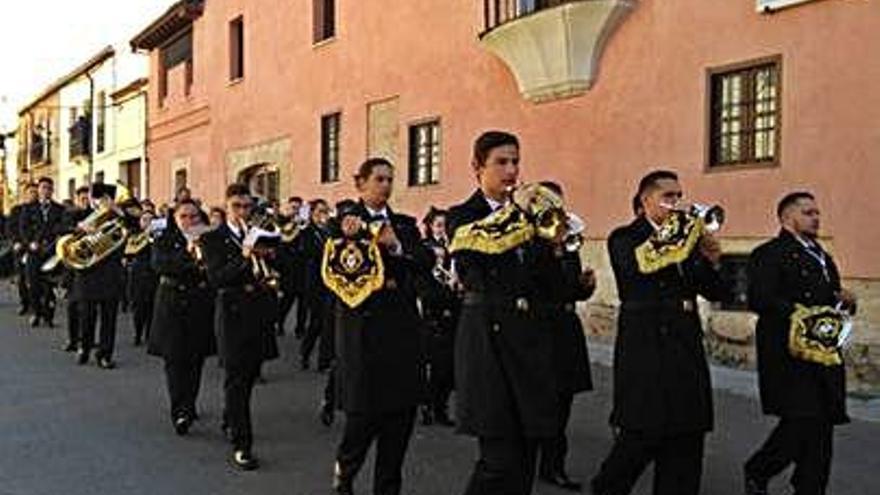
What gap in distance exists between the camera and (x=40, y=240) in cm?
1608

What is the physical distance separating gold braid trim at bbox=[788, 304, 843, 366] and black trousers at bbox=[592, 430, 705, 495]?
82cm

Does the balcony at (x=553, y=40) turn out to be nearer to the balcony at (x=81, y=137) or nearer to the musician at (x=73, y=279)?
the musician at (x=73, y=279)

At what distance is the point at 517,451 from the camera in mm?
5035

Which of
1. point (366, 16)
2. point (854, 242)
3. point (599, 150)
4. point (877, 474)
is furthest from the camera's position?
point (366, 16)

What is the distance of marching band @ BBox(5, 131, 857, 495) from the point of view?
5.08 metres

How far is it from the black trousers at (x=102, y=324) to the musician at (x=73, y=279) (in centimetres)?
20

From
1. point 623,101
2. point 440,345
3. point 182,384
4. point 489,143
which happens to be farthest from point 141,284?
point 489,143

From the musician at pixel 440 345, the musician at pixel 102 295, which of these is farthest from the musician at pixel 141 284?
the musician at pixel 440 345

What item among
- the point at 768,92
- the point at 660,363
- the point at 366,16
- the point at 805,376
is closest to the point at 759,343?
the point at 805,376

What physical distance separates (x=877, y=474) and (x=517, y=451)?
11.4 ft

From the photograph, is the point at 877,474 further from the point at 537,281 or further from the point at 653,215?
the point at 537,281

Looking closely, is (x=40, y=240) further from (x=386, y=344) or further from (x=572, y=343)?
(x=386, y=344)

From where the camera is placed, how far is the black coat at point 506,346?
5.03m

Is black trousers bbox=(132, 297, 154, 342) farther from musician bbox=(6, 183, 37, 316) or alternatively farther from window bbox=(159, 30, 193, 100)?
window bbox=(159, 30, 193, 100)
